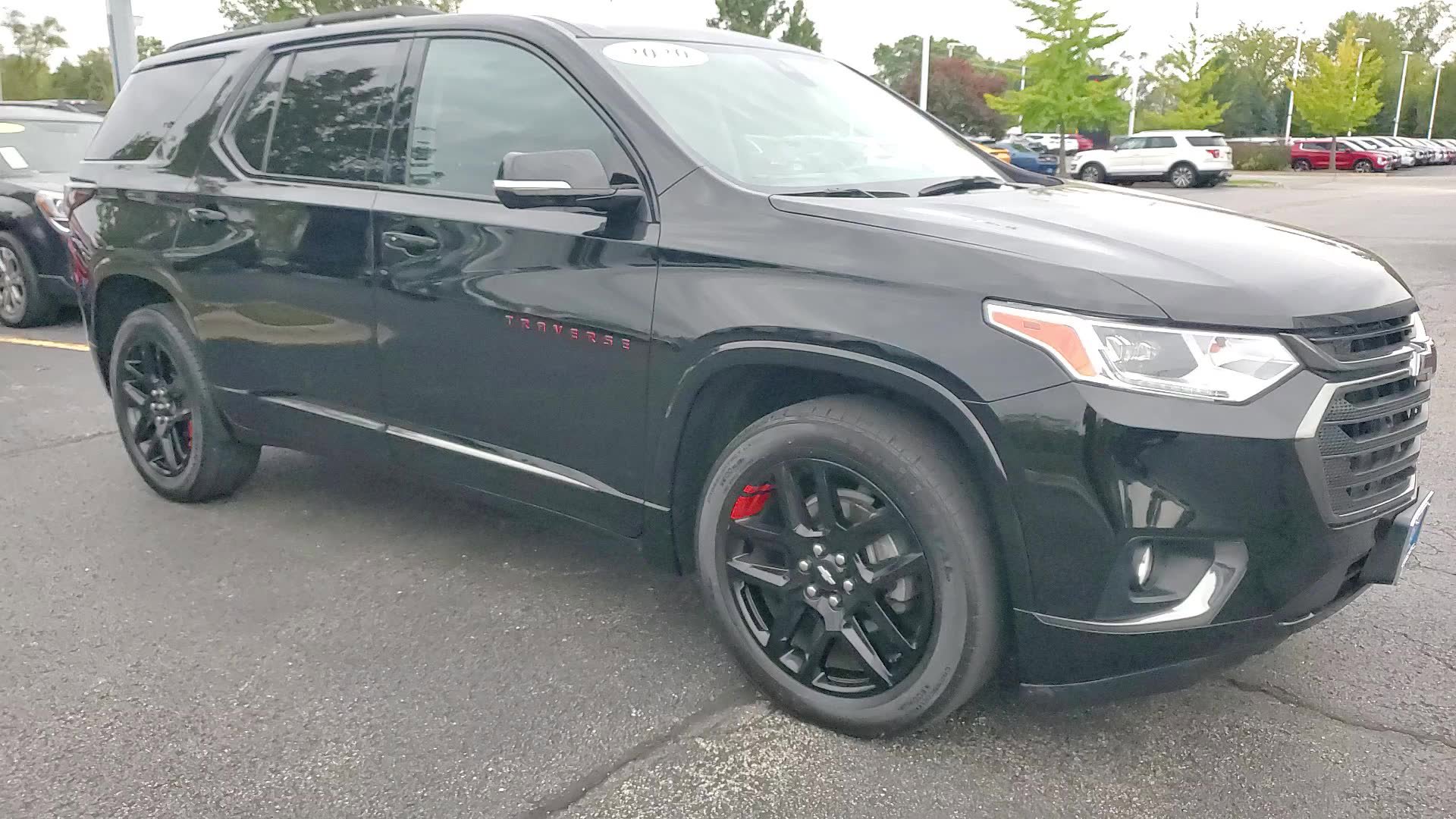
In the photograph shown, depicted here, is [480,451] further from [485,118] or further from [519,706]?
[485,118]

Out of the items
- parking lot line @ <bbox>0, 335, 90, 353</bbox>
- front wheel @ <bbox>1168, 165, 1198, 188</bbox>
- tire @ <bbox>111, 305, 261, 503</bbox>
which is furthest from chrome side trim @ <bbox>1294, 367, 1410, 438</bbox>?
front wheel @ <bbox>1168, 165, 1198, 188</bbox>

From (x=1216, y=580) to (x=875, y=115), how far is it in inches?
77.8

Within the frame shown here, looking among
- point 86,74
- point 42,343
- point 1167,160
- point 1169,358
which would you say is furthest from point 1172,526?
point 86,74

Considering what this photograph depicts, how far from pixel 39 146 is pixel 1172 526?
9429mm

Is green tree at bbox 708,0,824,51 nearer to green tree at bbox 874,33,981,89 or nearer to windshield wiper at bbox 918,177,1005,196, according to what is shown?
green tree at bbox 874,33,981,89

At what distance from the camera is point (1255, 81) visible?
74.3 metres

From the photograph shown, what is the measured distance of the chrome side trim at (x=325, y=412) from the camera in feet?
11.7

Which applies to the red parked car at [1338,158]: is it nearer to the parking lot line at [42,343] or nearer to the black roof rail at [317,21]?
the parking lot line at [42,343]

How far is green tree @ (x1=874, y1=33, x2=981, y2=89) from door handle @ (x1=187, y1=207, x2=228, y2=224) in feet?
291

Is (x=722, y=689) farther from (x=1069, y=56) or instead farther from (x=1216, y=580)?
(x=1069, y=56)

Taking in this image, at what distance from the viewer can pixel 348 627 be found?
331 cm

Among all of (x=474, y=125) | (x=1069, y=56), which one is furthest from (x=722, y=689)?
(x=1069, y=56)

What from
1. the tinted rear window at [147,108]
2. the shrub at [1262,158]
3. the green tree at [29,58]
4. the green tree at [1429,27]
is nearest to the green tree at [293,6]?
the green tree at [29,58]

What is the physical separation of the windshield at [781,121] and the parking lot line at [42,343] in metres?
5.99
